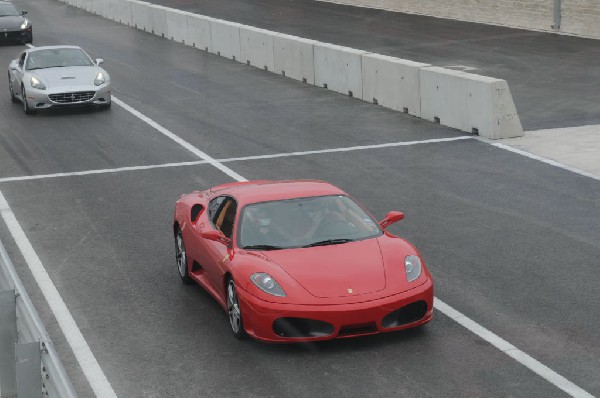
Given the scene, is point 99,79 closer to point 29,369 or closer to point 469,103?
point 469,103

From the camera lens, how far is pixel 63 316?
1214 centimetres

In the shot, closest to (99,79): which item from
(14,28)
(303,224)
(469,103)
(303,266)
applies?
(469,103)

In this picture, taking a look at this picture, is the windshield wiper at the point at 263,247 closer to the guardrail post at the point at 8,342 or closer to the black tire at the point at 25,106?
the guardrail post at the point at 8,342

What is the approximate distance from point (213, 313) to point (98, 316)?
1.13m

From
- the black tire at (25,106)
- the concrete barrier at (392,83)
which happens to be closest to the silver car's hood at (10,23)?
the black tire at (25,106)

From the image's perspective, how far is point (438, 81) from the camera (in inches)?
965

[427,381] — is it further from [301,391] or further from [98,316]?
[98,316]

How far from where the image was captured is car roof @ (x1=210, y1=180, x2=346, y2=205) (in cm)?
1216

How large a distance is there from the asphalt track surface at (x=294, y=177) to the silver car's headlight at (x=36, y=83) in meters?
0.66

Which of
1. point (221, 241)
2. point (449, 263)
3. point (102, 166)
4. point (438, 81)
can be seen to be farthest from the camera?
point (438, 81)

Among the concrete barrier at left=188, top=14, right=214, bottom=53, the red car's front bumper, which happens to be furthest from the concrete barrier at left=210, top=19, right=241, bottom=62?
the red car's front bumper

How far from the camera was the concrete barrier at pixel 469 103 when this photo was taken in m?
22.4

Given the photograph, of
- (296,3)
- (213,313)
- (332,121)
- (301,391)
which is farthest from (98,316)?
(296,3)

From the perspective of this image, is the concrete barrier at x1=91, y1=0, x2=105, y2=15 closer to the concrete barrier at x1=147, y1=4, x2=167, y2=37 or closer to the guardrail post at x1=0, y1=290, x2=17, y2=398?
the concrete barrier at x1=147, y1=4, x2=167, y2=37
